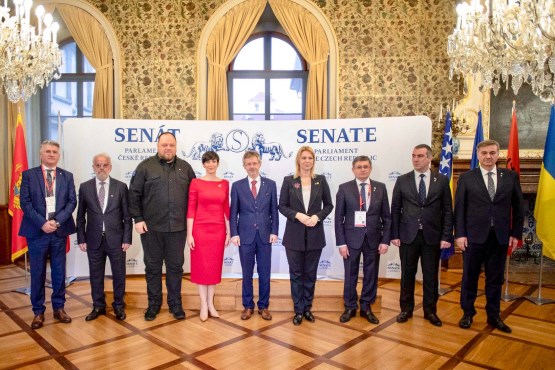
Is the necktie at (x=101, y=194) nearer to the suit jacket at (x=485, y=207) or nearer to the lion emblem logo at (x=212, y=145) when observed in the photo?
the lion emblem logo at (x=212, y=145)

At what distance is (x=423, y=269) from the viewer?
345 centimetres

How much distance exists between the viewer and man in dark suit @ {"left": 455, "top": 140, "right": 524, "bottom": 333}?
326 centimetres

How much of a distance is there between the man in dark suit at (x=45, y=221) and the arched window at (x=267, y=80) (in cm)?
353

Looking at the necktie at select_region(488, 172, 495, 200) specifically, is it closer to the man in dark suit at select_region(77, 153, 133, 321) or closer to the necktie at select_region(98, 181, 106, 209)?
the man in dark suit at select_region(77, 153, 133, 321)

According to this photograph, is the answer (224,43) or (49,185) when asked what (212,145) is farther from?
(224,43)

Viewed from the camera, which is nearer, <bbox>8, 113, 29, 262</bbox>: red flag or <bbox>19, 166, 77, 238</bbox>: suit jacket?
<bbox>19, 166, 77, 238</bbox>: suit jacket

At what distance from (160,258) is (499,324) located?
285cm

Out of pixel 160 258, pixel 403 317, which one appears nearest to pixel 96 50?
pixel 160 258

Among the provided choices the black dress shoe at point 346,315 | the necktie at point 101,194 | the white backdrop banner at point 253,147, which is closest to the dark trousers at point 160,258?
the necktie at point 101,194

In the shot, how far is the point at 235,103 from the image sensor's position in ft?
21.9

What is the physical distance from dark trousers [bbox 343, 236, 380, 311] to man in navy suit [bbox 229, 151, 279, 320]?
0.67 metres

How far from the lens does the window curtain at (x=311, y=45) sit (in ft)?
19.8

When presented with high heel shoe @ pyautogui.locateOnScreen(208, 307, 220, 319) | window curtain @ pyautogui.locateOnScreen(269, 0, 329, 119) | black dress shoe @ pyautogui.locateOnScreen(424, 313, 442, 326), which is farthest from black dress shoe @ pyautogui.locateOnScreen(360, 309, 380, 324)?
window curtain @ pyautogui.locateOnScreen(269, 0, 329, 119)

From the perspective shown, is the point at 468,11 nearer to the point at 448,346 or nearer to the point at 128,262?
the point at 448,346
